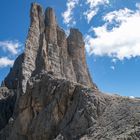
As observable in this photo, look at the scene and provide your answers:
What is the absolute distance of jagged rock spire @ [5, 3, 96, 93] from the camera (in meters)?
91.9

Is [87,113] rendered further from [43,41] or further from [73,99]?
[43,41]

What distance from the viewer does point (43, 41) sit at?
309 feet

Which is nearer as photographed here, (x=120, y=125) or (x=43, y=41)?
(x=120, y=125)

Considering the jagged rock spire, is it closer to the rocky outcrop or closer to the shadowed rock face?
the shadowed rock face

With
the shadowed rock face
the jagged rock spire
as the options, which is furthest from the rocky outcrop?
the jagged rock spire

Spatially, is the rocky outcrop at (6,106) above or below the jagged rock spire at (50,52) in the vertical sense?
below

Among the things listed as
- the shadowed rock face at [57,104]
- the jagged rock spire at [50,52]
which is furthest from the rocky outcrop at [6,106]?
the jagged rock spire at [50,52]

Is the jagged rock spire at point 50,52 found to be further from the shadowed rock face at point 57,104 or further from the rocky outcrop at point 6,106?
the rocky outcrop at point 6,106

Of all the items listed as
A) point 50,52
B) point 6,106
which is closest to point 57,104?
point 50,52

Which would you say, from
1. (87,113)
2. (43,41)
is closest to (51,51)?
(43,41)

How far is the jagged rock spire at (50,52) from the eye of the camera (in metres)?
91.9

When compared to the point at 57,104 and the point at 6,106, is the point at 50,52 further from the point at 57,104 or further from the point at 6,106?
the point at 57,104

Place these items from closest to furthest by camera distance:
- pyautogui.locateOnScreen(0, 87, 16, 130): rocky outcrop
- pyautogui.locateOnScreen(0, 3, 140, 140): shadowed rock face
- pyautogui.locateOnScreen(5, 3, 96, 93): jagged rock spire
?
pyautogui.locateOnScreen(0, 3, 140, 140): shadowed rock face
pyautogui.locateOnScreen(5, 3, 96, 93): jagged rock spire
pyautogui.locateOnScreen(0, 87, 16, 130): rocky outcrop

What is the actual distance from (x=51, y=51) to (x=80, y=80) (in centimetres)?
1130
